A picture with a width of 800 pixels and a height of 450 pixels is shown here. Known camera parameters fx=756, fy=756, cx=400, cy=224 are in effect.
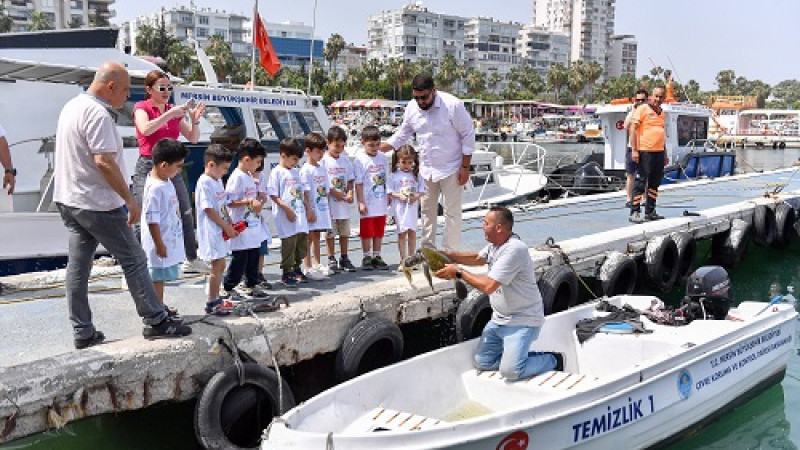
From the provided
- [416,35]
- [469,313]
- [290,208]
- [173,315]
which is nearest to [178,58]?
[290,208]

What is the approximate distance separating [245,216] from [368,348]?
1560 mm

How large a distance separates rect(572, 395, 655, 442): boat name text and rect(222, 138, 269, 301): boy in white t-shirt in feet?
9.56

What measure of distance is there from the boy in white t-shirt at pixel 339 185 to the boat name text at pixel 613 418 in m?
3.41

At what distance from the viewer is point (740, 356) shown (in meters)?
6.99

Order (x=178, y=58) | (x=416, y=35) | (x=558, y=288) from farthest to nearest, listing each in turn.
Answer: (x=416, y=35), (x=178, y=58), (x=558, y=288)

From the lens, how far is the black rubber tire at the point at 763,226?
44.7ft

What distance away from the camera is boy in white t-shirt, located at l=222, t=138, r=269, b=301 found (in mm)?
6480

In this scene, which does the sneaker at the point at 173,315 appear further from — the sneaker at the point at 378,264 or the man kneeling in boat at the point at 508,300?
the sneaker at the point at 378,264

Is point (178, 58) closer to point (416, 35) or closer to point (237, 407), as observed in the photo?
point (237, 407)

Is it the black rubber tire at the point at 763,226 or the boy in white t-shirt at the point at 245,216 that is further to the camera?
the black rubber tire at the point at 763,226

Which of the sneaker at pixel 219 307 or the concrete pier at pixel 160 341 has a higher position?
the sneaker at pixel 219 307

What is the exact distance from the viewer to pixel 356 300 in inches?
264

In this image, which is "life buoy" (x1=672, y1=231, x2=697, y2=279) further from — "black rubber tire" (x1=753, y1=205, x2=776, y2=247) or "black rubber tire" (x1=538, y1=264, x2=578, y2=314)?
"black rubber tire" (x1=538, y1=264, x2=578, y2=314)

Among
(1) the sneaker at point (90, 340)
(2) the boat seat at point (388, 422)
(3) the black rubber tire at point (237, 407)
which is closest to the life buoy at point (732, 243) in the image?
(2) the boat seat at point (388, 422)
